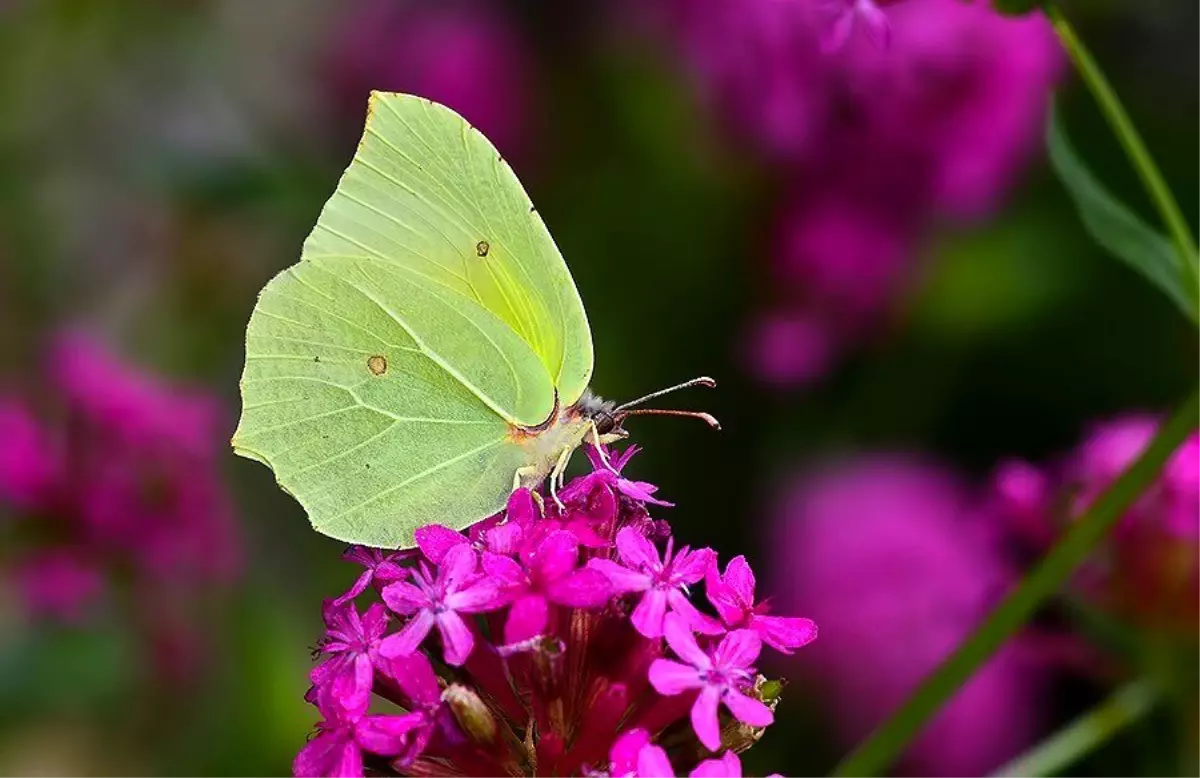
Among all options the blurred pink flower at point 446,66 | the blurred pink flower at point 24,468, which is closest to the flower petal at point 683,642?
the blurred pink flower at point 24,468

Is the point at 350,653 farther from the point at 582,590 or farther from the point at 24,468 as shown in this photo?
the point at 24,468

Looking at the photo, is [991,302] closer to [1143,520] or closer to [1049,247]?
[1049,247]

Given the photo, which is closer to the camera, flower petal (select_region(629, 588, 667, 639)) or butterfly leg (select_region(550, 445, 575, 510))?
flower petal (select_region(629, 588, 667, 639))

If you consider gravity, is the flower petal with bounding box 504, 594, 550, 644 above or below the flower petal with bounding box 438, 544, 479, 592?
above

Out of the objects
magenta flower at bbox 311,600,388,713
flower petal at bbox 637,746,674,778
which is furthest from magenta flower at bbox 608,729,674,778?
magenta flower at bbox 311,600,388,713

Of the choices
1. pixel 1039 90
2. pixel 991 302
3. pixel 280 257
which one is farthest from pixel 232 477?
pixel 1039 90

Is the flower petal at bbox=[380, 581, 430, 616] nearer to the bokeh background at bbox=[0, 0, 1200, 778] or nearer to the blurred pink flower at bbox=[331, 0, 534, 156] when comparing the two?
the bokeh background at bbox=[0, 0, 1200, 778]

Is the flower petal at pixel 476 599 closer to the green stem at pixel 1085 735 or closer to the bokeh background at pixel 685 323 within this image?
the green stem at pixel 1085 735
